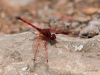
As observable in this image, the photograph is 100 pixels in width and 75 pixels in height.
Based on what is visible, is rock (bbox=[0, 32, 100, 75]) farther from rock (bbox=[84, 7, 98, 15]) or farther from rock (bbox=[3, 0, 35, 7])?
rock (bbox=[3, 0, 35, 7])

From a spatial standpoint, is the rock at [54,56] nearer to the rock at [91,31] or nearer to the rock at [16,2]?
the rock at [91,31]

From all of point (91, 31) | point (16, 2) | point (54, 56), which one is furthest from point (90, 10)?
point (54, 56)

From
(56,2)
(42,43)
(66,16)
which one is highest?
(56,2)

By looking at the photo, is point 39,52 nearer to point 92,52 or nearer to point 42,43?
point 42,43

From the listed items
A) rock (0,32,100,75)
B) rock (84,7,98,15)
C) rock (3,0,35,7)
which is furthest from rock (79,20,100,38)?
rock (3,0,35,7)

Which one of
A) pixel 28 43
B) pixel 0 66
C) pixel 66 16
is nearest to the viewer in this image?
pixel 0 66

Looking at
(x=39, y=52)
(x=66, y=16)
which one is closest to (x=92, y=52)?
(x=39, y=52)

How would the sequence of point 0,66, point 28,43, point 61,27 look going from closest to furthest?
1. point 0,66
2. point 28,43
3. point 61,27

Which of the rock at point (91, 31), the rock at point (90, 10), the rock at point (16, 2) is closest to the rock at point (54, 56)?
the rock at point (91, 31)

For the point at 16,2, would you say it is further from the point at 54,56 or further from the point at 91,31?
the point at 54,56
